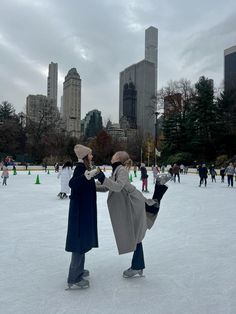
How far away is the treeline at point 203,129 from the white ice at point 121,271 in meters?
33.2

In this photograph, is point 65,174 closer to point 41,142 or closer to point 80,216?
point 80,216

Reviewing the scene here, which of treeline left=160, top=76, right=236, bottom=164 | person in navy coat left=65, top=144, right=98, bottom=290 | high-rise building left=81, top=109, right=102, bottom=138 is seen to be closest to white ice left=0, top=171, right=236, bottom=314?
person in navy coat left=65, top=144, right=98, bottom=290

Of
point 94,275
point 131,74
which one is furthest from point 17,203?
point 131,74

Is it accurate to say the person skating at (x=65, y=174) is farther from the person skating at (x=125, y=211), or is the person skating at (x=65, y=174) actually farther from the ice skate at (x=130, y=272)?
the person skating at (x=125, y=211)

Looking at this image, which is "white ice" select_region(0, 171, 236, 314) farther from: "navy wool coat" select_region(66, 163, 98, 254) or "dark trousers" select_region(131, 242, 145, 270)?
"navy wool coat" select_region(66, 163, 98, 254)

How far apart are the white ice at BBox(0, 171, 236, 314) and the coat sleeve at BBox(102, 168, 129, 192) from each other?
42.8 inches

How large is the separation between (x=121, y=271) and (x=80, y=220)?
43.6 inches

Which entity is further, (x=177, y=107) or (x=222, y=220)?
(x=177, y=107)

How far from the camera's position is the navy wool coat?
3162 mm

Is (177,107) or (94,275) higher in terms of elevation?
(177,107)

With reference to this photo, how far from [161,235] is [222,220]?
94.2 inches

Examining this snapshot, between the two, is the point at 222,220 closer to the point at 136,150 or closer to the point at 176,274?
the point at 176,274

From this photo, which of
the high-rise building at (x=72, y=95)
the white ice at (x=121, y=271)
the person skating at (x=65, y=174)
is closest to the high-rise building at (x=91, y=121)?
the high-rise building at (x=72, y=95)

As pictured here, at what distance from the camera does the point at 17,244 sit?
5.04 meters
